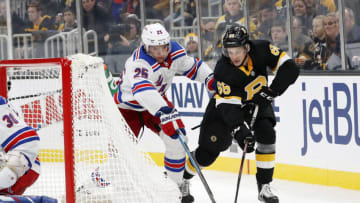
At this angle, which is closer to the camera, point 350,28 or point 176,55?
point 176,55

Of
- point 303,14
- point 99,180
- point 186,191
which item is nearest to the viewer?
point 99,180

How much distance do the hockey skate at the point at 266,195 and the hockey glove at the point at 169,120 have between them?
62 centimetres

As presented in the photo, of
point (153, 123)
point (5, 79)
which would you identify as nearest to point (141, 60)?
point (153, 123)

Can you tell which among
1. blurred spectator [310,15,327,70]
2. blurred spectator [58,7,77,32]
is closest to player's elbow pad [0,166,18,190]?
blurred spectator [310,15,327,70]

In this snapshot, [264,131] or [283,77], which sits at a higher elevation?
[283,77]

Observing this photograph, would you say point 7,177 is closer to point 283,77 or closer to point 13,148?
point 13,148

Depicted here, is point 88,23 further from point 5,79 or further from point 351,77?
point 5,79

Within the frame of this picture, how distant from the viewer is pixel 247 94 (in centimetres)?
429

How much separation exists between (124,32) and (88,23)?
1.49 ft

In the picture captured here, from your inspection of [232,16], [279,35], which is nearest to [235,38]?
[279,35]

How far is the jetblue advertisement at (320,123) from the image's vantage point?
16.1ft

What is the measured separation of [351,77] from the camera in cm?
491

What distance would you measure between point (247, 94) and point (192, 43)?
7.57ft

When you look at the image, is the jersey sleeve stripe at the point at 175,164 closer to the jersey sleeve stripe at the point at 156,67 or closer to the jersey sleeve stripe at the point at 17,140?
the jersey sleeve stripe at the point at 156,67
